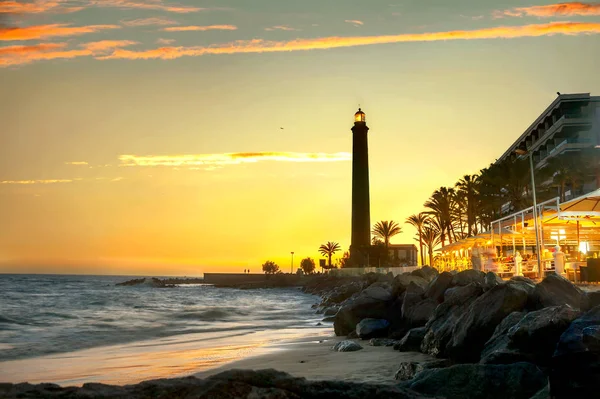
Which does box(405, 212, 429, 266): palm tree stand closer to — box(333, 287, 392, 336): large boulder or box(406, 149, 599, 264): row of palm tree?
box(406, 149, 599, 264): row of palm tree

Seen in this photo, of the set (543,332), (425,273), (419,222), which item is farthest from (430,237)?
(543,332)

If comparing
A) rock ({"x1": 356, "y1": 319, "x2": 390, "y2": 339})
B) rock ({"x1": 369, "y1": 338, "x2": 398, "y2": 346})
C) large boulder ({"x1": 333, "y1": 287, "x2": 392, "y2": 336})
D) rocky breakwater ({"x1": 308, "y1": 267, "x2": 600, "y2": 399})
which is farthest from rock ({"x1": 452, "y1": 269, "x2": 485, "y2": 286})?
large boulder ({"x1": 333, "y1": 287, "x2": 392, "y2": 336})

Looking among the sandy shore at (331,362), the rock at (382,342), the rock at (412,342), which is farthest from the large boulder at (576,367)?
the rock at (382,342)

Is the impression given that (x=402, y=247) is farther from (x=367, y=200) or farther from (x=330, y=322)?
(x=330, y=322)

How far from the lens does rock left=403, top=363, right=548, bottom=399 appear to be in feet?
18.4

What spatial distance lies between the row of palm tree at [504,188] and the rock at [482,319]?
160 ft

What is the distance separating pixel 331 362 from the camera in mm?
10539

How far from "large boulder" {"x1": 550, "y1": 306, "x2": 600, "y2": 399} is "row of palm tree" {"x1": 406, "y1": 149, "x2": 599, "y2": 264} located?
52.9 metres

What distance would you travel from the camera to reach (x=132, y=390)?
3.42 metres

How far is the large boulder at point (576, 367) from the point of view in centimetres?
483

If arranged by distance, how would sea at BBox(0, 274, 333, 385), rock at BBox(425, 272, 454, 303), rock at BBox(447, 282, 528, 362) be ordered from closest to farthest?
rock at BBox(447, 282, 528, 362), sea at BBox(0, 274, 333, 385), rock at BBox(425, 272, 454, 303)

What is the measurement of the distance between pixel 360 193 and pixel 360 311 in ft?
200

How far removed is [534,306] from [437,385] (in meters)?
4.19

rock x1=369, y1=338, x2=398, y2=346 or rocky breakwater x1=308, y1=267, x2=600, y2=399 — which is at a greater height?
rocky breakwater x1=308, y1=267, x2=600, y2=399
